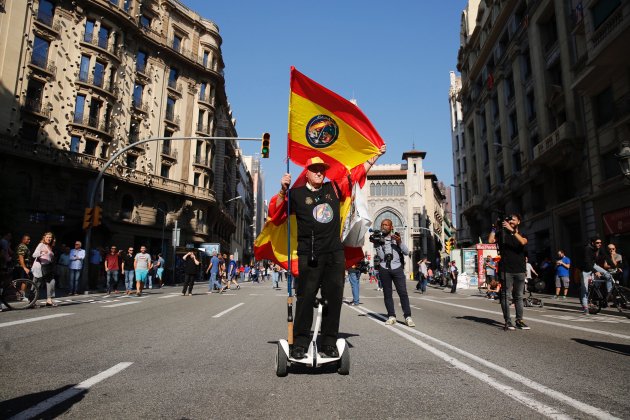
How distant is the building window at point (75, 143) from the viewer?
29797mm

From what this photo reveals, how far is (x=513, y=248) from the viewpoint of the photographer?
7.44 meters

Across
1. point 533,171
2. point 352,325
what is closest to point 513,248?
point 352,325

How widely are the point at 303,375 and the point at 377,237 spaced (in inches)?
164

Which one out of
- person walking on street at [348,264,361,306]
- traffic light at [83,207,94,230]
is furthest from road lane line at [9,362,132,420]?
traffic light at [83,207,94,230]

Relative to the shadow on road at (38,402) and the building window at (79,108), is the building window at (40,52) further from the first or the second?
the shadow on road at (38,402)

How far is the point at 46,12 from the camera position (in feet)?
95.3

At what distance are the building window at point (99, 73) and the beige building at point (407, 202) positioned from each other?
162ft

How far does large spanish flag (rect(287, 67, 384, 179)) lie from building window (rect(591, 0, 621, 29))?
1693cm

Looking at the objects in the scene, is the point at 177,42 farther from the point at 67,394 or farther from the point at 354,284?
the point at 67,394

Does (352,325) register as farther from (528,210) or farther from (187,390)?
(528,210)

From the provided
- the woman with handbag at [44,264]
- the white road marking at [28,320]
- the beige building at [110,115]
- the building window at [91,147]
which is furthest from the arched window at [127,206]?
the white road marking at [28,320]

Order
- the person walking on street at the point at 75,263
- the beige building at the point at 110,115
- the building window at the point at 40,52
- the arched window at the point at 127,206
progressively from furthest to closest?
1. the arched window at the point at 127,206
2. the building window at the point at 40,52
3. the beige building at the point at 110,115
4. the person walking on street at the point at 75,263

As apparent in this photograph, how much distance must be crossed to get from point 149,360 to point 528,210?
26837mm

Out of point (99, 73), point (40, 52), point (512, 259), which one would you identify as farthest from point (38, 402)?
point (99, 73)
